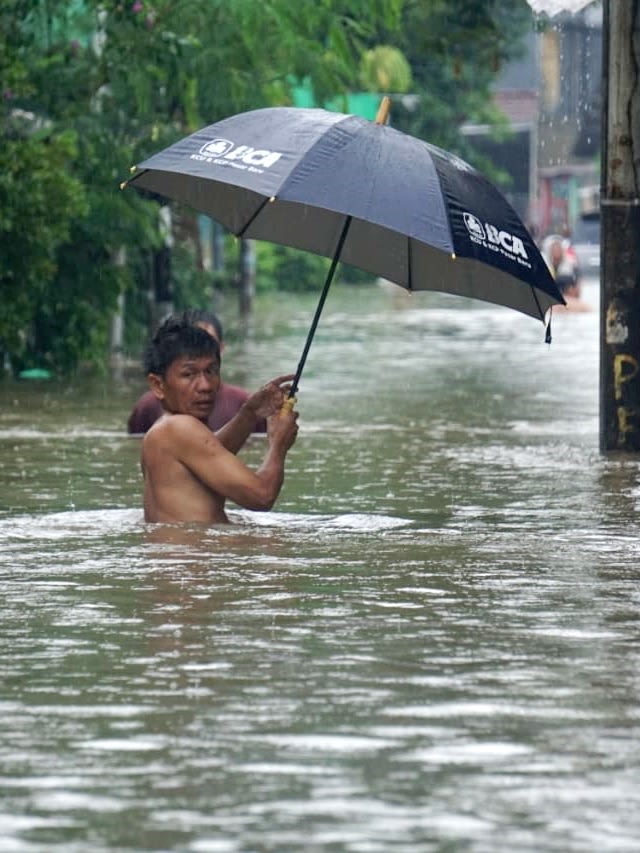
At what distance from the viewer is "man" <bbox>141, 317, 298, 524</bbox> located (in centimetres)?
1070

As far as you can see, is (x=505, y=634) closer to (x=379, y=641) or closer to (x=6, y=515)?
(x=379, y=641)

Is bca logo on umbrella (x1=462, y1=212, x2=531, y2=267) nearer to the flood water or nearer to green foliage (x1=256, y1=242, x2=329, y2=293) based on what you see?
the flood water

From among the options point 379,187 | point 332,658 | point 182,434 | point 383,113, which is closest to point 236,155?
point 379,187

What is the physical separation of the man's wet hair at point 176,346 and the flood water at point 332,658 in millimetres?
755

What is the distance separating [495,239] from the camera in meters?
11.0

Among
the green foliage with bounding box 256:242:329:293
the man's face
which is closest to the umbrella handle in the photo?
the man's face

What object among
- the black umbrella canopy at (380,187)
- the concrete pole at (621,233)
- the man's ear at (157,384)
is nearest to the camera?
the black umbrella canopy at (380,187)

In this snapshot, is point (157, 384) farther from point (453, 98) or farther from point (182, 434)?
point (453, 98)

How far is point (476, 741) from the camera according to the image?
6711 mm

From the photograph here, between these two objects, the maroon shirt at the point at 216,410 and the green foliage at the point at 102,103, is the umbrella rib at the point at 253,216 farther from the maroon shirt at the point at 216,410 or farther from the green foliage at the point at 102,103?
the green foliage at the point at 102,103

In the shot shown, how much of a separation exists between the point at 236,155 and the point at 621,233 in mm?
5254

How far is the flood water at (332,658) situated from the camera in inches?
234

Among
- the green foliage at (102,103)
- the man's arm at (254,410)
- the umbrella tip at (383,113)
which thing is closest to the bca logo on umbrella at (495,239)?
the umbrella tip at (383,113)

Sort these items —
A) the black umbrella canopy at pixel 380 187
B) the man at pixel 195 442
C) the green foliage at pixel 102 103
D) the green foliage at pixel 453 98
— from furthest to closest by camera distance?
1. the green foliage at pixel 453 98
2. the green foliage at pixel 102 103
3. the man at pixel 195 442
4. the black umbrella canopy at pixel 380 187
